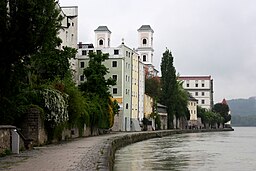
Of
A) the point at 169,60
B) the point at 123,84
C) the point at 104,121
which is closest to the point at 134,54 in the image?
the point at 123,84

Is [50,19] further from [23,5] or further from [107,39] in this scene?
[107,39]

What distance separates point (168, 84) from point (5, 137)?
8412cm

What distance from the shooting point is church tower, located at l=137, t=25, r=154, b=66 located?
147 meters

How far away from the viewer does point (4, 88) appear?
2106 centimetres

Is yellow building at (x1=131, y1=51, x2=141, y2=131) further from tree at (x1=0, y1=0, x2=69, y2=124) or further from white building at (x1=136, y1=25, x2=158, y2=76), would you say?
tree at (x1=0, y1=0, x2=69, y2=124)

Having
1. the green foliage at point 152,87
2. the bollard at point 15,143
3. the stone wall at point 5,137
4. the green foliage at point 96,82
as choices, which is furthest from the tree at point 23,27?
the green foliage at point 152,87

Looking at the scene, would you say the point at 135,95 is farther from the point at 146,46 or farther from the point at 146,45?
the point at 146,45

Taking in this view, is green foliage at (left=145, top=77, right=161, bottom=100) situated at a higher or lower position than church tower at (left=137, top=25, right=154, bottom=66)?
lower

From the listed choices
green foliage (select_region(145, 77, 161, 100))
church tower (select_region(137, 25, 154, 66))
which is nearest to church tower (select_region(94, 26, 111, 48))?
church tower (select_region(137, 25, 154, 66))

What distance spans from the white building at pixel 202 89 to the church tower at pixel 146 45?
4438cm

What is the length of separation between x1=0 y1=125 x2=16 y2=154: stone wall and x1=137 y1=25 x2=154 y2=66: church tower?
125169mm

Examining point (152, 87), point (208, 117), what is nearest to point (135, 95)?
point (152, 87)

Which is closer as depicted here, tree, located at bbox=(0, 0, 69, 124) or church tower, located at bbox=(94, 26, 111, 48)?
tree, located at bbox=(0, 0, 69, 124)

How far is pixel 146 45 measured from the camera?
14812cm
